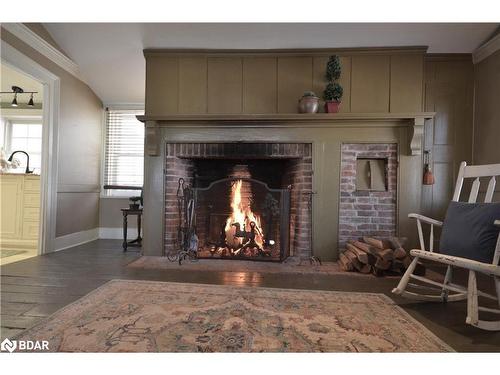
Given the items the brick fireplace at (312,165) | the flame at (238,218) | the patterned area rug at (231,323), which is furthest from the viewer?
the flame at (238,218)

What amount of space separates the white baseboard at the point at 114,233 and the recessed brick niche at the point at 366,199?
2.94 metres

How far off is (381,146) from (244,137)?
1.45 m

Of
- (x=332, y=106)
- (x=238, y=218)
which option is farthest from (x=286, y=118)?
(x=238, y=218)

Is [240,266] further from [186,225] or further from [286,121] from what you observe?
[286,121]

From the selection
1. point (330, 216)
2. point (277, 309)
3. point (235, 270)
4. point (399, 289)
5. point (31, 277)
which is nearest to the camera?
point (277, 309)

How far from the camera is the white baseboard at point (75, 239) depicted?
10.7 feet

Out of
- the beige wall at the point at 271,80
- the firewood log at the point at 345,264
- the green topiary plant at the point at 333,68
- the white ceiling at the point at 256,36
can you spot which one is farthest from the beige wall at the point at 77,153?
the firewood log at the point at 345,264

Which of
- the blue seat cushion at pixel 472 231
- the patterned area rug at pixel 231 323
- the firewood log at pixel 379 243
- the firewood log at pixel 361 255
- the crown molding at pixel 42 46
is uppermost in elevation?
the crown molding at pixel 42 46

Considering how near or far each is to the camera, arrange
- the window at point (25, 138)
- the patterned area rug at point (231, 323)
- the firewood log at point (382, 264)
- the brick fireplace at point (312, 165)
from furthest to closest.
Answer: the window at point (25, 138)
the brick fireplace at point (312, 165)
the firewood log at point (382, 264)
the patterned area rug at point (231, 323)

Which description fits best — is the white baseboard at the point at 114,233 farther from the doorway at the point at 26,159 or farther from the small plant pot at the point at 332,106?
the small plant pot at the point at 332,106
